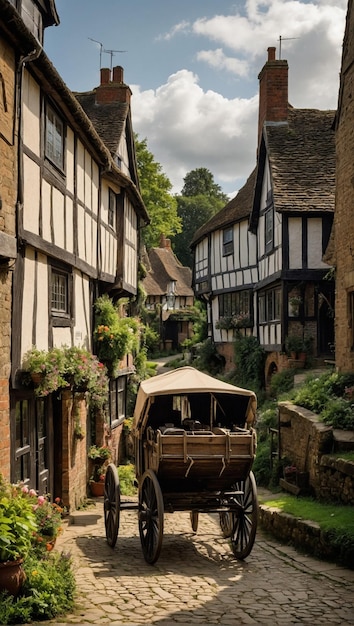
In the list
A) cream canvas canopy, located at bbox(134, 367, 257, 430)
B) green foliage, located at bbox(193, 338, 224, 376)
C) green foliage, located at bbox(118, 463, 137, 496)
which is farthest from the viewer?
green foliage, located at bbox(193, 338, 224, 376)

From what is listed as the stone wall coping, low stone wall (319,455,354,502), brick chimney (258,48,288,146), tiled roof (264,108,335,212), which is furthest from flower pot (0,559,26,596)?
brick chimney (258,48,288,146)

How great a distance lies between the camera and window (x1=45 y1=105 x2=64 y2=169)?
33.1 feet

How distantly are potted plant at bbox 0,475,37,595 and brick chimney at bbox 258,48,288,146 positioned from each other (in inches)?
758

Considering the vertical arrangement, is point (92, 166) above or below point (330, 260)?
above

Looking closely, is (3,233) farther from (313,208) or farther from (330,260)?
(313,208)

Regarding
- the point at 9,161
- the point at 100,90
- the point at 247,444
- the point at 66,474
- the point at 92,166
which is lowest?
the point at 66,474

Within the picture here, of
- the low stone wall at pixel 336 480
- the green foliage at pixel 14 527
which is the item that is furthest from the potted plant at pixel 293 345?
the green foliage at pixel 14 527

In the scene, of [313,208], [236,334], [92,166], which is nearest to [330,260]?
[313,208]

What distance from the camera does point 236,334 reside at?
85.9 feet

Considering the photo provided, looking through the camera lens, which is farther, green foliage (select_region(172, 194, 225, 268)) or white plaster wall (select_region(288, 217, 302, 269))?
green foliage (select_region(172, 194, 225, 268))

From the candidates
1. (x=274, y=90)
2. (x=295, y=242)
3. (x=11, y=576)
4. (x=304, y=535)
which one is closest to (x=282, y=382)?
(x=295, y=242)

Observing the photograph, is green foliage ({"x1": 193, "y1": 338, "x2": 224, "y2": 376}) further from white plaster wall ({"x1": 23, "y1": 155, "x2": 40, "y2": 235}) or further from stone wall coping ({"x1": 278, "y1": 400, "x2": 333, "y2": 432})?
white plaster wall ({"x1": 23, "y1": 155, "x2": 40, "y2": 235})

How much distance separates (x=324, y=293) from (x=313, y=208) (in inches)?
110

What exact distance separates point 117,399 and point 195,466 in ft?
31.0
